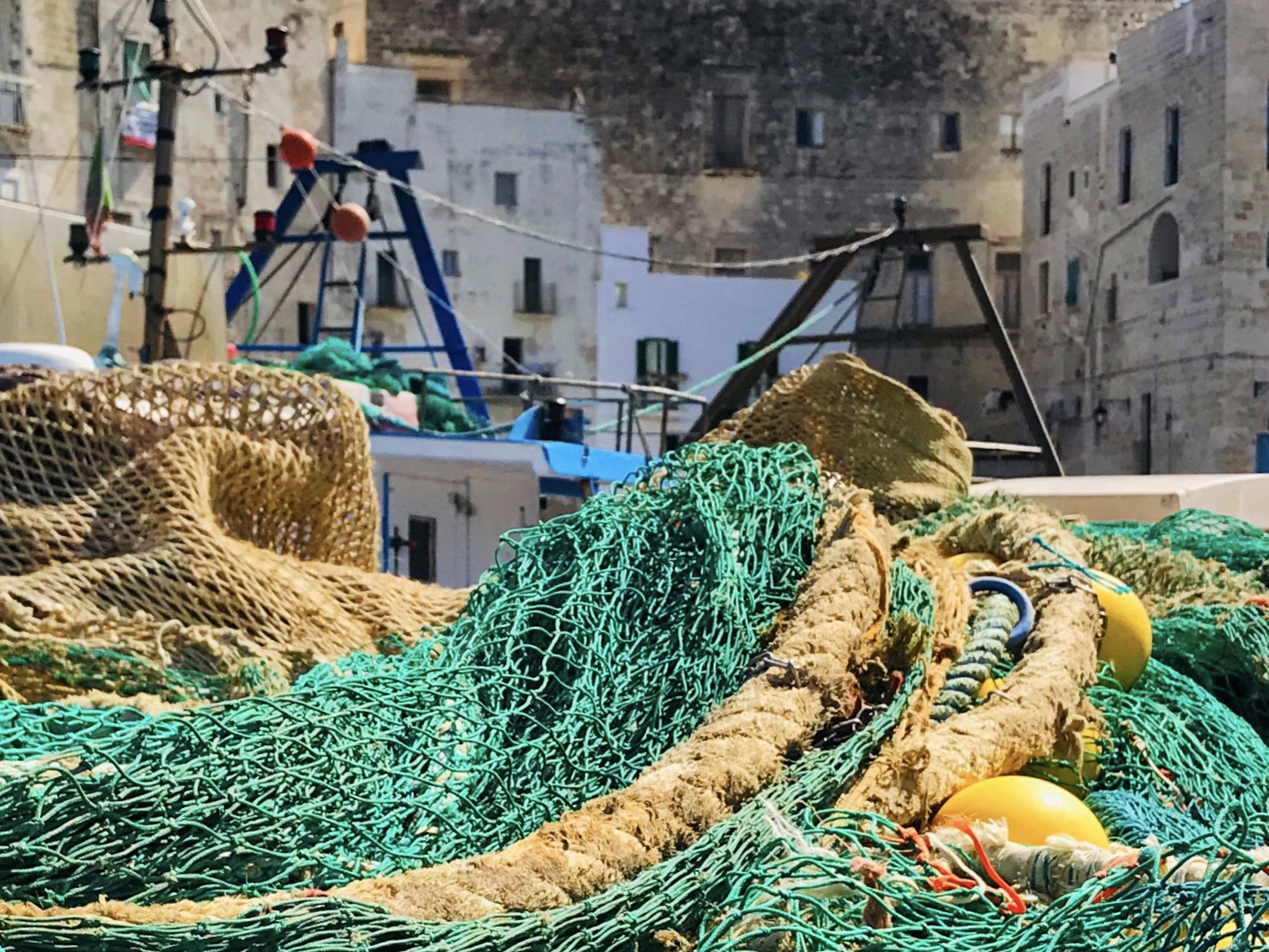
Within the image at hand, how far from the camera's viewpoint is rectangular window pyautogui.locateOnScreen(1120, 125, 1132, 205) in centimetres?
2480

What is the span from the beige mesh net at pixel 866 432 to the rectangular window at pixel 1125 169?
21713 mm

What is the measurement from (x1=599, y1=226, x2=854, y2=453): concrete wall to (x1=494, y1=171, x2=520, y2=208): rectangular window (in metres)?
1.82

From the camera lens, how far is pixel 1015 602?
3320mm

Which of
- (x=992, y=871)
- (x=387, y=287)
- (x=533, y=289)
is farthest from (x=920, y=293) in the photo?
(x=992, y=871)

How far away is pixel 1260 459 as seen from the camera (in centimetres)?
1284

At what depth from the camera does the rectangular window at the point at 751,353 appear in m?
24.1

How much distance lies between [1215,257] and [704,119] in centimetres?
1119

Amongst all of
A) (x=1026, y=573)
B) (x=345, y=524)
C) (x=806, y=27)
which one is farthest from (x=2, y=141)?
(x=1026, y=573)

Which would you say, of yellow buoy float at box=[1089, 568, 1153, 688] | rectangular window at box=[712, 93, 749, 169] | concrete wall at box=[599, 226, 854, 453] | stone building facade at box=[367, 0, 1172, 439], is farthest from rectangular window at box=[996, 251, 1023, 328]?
yellow buoy float at box=[1089, 568, 1153, 688]

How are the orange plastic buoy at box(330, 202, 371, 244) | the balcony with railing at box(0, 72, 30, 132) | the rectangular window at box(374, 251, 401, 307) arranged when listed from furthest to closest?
the rectangular window at box(374, 251, 401, 307), the balcony with railing at box(0, 72, 30, 132), the orange plastic buoy at box(330, 202, 371, 244)

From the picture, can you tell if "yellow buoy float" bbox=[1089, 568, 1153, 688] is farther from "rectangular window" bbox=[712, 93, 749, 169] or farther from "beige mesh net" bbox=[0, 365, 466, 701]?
"rectangular window" bbox=[712, 93, 749, 169]

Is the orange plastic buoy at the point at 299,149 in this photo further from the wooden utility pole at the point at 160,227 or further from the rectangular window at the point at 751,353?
the rectangular window at the point at 751,353

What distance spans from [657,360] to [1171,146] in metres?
9.61

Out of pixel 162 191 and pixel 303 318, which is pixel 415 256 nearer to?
pixel 162 191
